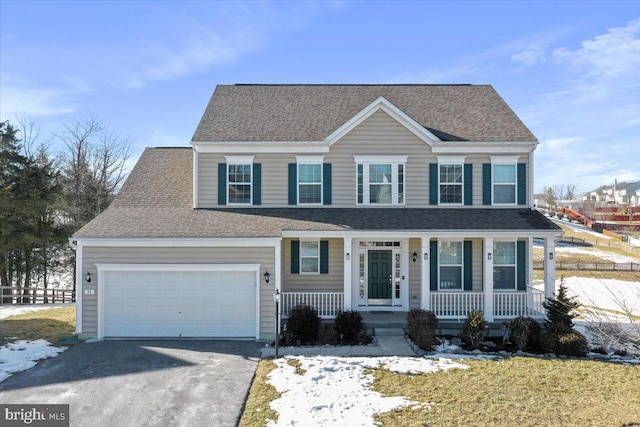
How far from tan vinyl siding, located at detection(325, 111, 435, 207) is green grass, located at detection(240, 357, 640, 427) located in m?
6.27

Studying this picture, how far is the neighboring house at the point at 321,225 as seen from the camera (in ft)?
38.5

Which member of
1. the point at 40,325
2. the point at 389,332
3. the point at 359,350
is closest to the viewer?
the point at 359,350

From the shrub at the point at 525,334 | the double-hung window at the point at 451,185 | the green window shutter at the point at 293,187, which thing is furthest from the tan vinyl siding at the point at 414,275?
the green window shutter at the point at 293,187

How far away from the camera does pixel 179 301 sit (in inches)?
464

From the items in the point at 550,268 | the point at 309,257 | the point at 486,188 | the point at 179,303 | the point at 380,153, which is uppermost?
the point at 380,153

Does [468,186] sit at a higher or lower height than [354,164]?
lower

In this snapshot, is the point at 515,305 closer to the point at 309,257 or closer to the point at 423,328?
the point at 423,328

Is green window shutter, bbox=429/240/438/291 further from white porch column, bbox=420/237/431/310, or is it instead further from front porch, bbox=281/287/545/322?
white porch column, bbox=420/237/431/310

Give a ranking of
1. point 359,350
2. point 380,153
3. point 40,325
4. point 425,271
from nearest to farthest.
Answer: point 359,350 < point 425,271 < point 40,325 < point 380,153

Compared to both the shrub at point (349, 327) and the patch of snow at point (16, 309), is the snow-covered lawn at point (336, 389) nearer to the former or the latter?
the shrub at point (349, 327)

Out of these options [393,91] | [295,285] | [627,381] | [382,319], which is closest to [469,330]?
[382,319]

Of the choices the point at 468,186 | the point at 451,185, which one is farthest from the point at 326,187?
the point at 468,186

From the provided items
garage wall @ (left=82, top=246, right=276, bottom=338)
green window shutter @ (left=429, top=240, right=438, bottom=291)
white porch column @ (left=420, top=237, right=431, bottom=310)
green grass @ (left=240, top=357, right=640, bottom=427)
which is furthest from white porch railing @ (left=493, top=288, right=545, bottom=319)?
garage wall @ (left=82, top=246, right=276, bottom=338)

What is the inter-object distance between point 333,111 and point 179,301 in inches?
358
